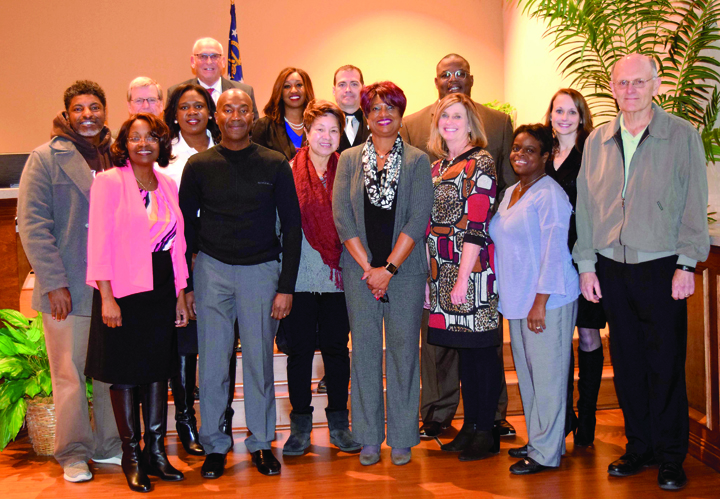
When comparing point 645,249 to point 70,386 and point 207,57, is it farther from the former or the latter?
point 207,57

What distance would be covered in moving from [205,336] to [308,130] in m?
1.11

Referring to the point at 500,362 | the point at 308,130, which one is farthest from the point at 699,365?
the point at 308,130

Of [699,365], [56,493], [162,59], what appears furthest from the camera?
[162,59]

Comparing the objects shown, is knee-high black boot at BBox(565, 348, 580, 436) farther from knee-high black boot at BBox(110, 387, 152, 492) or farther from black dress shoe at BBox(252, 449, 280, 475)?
knee-high black boot at BBox(110, 387, 152, 492)

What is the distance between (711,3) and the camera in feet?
10.7

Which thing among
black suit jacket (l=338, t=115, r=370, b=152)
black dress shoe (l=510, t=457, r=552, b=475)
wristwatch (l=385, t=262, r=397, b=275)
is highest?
black suit jacket (l=338, t=115, r=370, b=152)

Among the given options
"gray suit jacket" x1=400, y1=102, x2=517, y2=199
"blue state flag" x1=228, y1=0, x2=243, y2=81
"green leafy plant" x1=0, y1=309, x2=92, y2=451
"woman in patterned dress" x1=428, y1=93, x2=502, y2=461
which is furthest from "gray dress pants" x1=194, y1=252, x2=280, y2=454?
"blue state flag" x1=228, y1=0, x2=243, y2=81

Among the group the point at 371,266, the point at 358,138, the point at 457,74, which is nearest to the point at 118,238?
the point at 371,266

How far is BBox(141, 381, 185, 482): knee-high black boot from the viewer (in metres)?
2.80

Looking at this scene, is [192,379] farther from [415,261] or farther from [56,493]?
[415,261]

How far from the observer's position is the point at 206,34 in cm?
774

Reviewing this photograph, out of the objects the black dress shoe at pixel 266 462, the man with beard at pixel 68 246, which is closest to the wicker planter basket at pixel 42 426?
the man with beard at pixel 68 246

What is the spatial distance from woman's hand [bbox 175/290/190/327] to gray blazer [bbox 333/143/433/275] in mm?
780

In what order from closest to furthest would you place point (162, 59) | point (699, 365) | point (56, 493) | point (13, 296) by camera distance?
point (56, 493) < point (699, 365) < point (13, 296) < point (162, 59)
